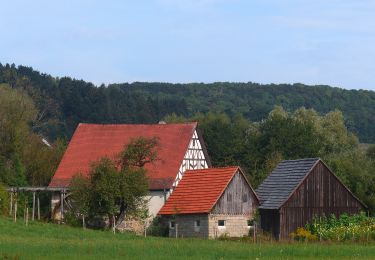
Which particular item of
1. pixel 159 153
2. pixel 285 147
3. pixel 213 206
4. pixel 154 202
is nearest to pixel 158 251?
pixel 213 206

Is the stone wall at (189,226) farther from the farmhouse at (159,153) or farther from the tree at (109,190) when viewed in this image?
the farmhouse at (159,153)

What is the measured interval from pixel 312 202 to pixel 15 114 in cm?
2544

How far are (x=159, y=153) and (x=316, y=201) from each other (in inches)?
442

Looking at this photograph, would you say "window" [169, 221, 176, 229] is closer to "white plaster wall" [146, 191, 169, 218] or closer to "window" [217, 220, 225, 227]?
"white plaster wall" [146, 191, 169, 218]

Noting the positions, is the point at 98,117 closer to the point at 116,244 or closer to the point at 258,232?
the point at 258,232

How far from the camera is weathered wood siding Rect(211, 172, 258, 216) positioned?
5762 centimetres

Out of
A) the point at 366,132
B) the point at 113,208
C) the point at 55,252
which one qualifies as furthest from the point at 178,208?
the point at 366,132

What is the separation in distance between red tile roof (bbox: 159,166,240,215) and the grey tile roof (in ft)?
7.73

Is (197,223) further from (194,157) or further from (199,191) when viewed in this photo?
(194,157)

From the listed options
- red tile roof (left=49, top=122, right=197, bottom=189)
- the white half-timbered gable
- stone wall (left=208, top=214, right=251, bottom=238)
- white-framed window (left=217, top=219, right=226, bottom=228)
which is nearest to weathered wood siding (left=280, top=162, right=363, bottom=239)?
stone wall (left=208, top=214, right=251, bottom=238)

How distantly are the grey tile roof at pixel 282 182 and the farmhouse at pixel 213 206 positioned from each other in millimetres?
892

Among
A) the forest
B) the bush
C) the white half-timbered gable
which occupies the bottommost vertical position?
the bush

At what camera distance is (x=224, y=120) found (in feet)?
316

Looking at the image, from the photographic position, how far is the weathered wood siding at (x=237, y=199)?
5762 cm
